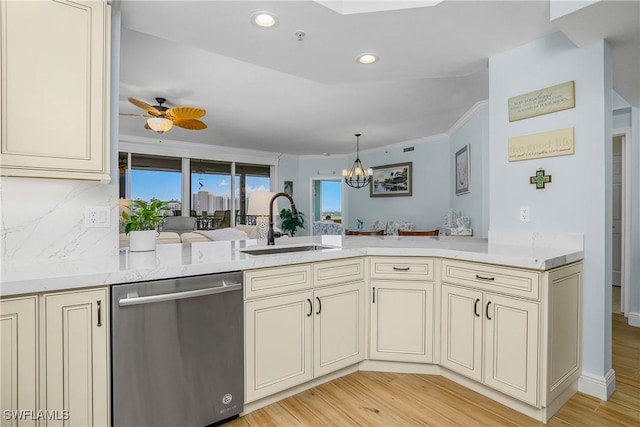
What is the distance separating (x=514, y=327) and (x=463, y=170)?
3747mm

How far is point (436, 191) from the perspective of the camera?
6.67 metres

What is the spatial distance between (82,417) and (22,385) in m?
0.27

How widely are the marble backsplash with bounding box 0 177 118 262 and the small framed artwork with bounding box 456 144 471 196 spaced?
4.54 metres

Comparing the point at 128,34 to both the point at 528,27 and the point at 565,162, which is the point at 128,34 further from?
the point at 565,162

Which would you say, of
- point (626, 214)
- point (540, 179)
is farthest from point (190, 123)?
point (626, 214)

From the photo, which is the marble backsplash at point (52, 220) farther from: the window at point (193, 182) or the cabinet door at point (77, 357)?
the window at point (193, 182)

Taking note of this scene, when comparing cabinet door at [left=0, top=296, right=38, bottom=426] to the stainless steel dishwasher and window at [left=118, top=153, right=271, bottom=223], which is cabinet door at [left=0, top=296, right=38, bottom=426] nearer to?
the stainless steel dishwasher

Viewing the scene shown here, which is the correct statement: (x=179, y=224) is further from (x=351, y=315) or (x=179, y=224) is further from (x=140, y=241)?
(x=351, y=315)

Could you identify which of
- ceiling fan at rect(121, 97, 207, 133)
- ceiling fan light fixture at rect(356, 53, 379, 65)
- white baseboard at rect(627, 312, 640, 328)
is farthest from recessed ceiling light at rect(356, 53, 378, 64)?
white baseboard at rect(627, 312, 640, 328)

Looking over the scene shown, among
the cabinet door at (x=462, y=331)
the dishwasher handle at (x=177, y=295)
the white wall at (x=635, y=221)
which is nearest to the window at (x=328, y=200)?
the white wall at (x=635, y=221)

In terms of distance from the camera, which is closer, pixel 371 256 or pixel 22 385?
pixel 22 385

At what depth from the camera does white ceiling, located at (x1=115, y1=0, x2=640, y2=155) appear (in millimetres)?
1953

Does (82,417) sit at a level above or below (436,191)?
below

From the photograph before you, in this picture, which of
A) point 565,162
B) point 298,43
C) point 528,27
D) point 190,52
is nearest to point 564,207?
point 565,162
